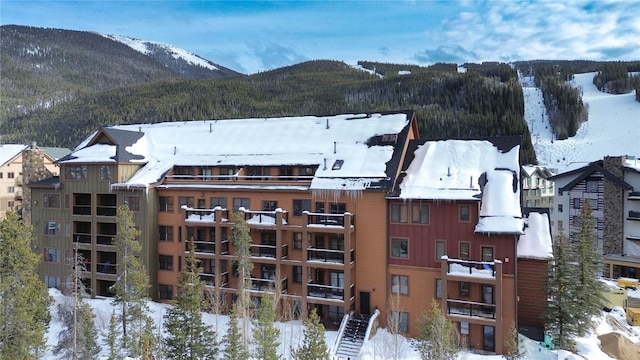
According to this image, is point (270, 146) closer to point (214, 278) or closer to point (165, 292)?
point (214, 278)

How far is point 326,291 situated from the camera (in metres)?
32.2

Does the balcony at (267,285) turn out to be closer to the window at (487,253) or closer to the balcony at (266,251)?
the balcony at (266,251)

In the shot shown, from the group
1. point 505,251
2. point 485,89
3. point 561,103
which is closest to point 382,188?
point 505,251

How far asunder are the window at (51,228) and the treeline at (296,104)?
296ft

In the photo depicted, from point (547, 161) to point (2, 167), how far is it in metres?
133

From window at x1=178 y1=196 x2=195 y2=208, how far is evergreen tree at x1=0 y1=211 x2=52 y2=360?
46.6ft

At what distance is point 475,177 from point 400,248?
722 centimetres

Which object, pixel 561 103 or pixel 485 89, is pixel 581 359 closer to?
pixel 485 89

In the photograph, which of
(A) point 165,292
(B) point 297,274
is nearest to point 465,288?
(B) point 297,274

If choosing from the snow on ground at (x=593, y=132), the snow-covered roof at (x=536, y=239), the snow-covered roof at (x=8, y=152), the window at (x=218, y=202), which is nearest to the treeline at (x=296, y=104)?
the snow on ground at (x=593, y=132)

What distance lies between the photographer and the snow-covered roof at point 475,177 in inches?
1137

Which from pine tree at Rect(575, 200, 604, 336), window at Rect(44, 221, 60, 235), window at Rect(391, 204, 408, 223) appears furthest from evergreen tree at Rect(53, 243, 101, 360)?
pine tree at Rect(575, 200, 604, 336)

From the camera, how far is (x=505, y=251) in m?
28.3

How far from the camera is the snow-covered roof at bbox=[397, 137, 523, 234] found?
28875 millimetres
